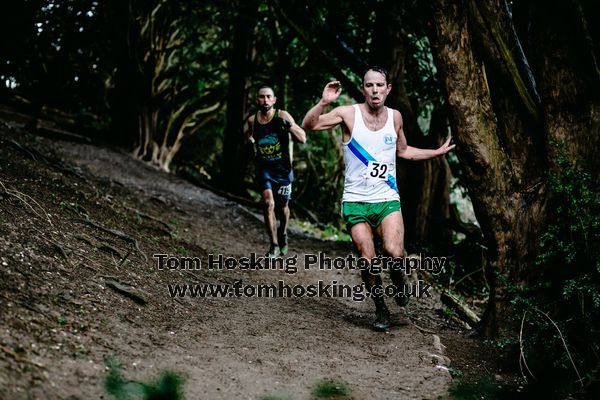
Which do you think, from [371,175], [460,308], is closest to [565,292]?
[371,175]

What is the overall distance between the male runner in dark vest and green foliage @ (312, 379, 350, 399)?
4.31 m

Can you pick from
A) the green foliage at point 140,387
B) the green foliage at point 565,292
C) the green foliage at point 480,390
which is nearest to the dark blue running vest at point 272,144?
the green foliage at point 565,292

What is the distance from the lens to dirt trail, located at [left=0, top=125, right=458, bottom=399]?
3697mm

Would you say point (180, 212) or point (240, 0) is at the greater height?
point (240, 0)

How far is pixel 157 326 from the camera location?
15.9 ft

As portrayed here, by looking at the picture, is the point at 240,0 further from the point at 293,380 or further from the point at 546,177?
the point at 293,380

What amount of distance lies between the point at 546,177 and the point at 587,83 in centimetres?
90

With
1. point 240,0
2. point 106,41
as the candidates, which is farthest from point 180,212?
point 106,41

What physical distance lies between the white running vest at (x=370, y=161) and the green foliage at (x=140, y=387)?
2655 mm

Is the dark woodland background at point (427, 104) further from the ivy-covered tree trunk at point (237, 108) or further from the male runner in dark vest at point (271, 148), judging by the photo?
the male runner in dark vest at point (271, 148)

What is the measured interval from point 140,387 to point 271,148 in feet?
16.9

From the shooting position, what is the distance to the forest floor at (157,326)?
3.74 metres

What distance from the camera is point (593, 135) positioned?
5340 millimetres

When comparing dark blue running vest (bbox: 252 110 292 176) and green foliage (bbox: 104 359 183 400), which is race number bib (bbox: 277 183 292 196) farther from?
green foliage (bbox: 104 359 183 400)
